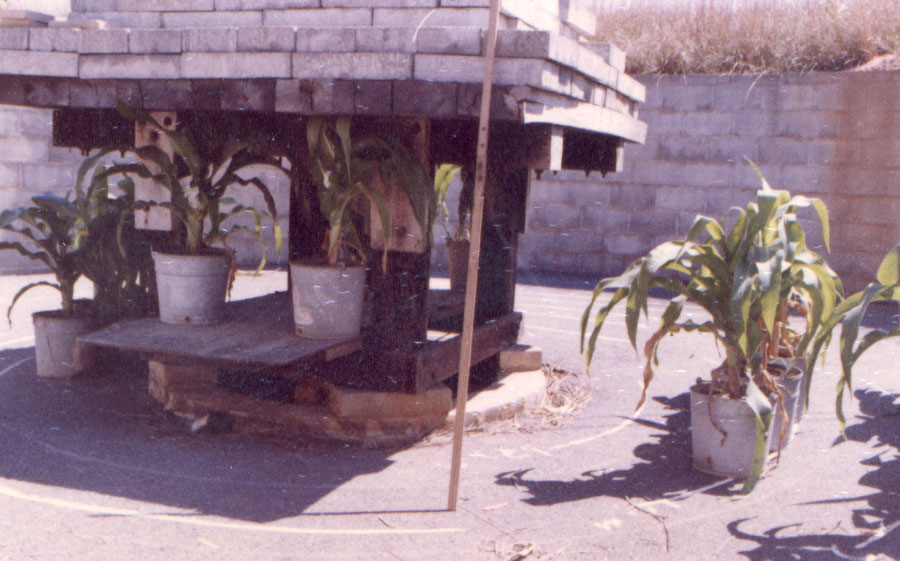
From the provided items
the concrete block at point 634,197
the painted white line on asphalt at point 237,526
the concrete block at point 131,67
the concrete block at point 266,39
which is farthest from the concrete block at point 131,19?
the concrete block at point 634,197

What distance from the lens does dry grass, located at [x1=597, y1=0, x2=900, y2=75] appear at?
9.27 m

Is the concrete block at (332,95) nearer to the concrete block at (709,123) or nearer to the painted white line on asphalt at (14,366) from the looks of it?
the painted white line on asphalt at (14,366)

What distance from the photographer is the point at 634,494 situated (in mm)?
3252

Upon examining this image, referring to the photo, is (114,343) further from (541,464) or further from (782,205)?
(782,205)

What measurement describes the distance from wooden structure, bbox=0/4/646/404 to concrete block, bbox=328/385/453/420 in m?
0.06

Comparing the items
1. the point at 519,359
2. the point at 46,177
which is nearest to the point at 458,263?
the point at 519,359

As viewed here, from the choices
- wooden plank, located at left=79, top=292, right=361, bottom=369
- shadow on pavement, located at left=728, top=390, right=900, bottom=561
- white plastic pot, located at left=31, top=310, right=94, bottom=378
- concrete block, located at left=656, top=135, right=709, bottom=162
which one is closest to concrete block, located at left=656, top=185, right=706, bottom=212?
concrete block, located at left=656, top=135, right=709, bottom=162

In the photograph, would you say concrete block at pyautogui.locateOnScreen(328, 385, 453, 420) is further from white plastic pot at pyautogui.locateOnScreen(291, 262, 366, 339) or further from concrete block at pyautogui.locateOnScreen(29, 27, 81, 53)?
concrete block at pyautogui.locateOnScreen(29, 27, 81, 53)

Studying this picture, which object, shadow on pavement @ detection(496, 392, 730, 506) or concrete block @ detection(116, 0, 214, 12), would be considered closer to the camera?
shadow on pavement @ detection(496, 392, 730, 506)

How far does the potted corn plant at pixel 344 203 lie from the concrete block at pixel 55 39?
116cm

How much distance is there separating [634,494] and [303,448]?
53.8 inches

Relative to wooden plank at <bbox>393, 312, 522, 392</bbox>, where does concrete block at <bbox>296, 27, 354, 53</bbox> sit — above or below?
above

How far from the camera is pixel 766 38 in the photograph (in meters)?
9.91

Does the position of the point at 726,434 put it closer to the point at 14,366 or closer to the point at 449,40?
the point at 449,40
